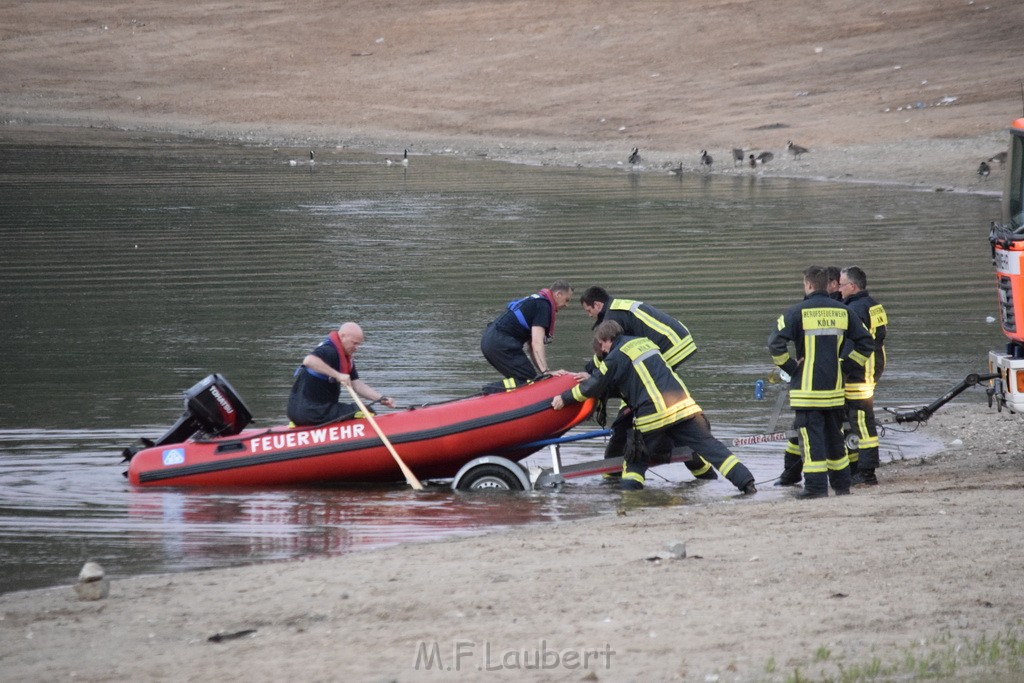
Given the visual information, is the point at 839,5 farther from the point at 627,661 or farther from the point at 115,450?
the point at 627,661

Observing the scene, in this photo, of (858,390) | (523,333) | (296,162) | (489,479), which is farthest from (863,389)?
(296,162)

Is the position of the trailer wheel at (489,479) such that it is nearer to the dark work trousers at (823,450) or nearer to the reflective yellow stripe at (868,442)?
the dark work trousers at (823,450)

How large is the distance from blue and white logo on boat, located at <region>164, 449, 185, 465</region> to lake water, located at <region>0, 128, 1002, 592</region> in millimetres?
254

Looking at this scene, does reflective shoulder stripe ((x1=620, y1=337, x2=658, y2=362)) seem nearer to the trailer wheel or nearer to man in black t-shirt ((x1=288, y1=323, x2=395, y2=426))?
the trailer wheel

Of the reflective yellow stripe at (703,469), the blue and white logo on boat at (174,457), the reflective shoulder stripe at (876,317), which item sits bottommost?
the reflective yellow stripe at (703,469)

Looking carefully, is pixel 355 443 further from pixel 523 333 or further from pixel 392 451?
pixel 523 333

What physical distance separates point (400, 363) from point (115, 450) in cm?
391

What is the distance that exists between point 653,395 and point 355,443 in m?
2.19

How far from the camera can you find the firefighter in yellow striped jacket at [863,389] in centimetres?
948

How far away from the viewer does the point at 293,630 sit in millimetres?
6055

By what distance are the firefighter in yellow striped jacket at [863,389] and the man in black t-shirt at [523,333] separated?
6.63 ft

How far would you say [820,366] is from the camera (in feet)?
28.6

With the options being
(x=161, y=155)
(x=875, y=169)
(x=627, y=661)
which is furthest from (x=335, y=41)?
(x=627, y=661)

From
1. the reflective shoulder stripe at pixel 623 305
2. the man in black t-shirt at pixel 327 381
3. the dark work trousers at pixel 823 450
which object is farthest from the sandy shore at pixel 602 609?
the man in black t-shirt at pixel 327 381
